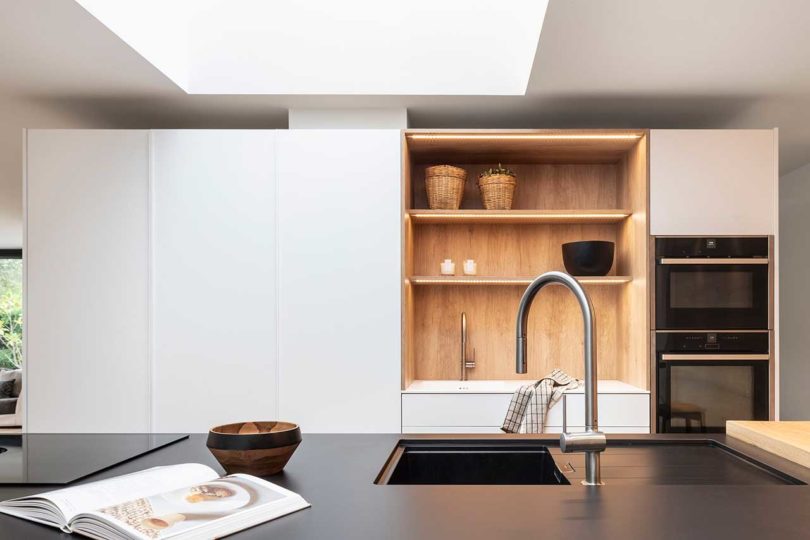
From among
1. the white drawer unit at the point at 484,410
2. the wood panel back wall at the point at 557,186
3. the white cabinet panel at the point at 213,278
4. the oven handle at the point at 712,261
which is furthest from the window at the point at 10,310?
the oven handle at the point at 712,261

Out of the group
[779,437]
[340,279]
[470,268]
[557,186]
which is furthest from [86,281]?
[779,437]

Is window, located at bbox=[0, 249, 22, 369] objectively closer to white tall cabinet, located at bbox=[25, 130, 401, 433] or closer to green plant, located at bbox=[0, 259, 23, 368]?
green plant, located at bbox=[0, 259, 23, 368]

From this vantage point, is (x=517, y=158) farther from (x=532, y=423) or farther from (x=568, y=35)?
(x=532, y=423)

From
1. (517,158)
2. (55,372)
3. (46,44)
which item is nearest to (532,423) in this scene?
(517,158)

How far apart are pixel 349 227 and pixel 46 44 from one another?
1.45 metres

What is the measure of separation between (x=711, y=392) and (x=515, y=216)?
126 centimetres

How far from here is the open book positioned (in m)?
0.84

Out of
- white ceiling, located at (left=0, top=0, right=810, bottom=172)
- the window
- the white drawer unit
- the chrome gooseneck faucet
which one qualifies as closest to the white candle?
the white drawer unit

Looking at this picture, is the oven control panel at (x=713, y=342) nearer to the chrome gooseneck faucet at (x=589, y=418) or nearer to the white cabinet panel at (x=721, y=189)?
the white cabinet panel at (x=721, y=189)

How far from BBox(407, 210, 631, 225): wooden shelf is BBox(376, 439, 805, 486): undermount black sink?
177cm

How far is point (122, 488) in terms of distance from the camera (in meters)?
0.99

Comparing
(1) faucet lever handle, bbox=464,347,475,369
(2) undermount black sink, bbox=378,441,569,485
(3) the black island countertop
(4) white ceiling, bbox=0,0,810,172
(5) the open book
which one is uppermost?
(4) white ceiling, bbox=0,0,810,172

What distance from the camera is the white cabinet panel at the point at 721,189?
2994 mm

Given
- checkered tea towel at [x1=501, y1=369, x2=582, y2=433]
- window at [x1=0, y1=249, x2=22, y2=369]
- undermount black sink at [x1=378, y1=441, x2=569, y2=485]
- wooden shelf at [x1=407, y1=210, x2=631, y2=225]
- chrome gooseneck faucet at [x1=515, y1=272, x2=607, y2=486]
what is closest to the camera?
chrome gooseneck faucet at [x1=515, y1=272, x2=607, y2=486]
